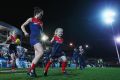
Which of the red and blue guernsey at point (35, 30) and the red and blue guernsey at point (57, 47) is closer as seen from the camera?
the red and blue guernsey at point (35, 30)

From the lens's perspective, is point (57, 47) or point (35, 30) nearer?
point (35, 30)

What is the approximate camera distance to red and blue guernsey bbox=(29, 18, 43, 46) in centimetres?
847

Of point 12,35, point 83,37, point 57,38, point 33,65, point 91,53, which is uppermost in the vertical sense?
point 83,37

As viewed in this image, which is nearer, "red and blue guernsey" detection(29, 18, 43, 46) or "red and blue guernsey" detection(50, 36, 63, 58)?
"red and blue guernsey" detection(29, 18, 43, 46)

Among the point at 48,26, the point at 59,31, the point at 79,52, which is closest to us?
the point at 59,31

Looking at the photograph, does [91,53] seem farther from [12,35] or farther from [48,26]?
[12,35]

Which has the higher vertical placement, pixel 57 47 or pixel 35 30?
pixel 35 30

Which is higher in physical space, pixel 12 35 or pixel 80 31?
pixel 80 31

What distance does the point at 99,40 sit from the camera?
66500 mm

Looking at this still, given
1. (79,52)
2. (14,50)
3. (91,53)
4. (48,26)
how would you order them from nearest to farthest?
(14,50) → (79,52) → (48,26) → (91,53)

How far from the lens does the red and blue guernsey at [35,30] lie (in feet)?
27.8

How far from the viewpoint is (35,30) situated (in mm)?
8602

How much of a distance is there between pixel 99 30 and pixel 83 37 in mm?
4642

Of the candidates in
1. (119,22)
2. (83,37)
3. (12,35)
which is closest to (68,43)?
(83,37)
